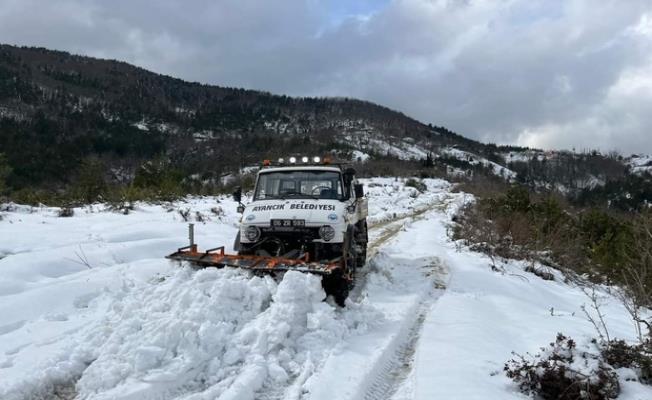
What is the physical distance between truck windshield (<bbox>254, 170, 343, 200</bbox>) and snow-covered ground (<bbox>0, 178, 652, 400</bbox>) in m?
1.88

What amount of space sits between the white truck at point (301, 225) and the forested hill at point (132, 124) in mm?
75564

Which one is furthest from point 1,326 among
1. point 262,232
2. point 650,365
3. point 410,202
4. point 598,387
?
point 410,202

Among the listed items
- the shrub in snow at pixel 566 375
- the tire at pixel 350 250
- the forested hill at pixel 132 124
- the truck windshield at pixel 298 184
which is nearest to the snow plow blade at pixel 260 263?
the tire at pixel 350 250

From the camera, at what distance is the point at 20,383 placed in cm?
450

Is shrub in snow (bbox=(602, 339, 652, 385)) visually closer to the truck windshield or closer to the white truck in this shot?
the white truck

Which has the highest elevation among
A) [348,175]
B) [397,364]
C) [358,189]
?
[348,175]

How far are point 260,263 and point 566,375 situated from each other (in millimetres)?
4113

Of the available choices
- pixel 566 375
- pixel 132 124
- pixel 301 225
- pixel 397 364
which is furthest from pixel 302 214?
pixel 132 124

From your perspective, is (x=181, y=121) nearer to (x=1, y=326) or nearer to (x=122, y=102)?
(x=122, y=102)

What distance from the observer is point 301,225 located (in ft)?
27.6

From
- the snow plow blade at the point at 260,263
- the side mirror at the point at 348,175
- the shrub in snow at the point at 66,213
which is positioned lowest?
the snow plow blade at the point at 260,263

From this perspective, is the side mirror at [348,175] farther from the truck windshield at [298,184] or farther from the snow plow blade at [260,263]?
the snow plow blade at [260,263]

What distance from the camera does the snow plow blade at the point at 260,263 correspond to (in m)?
6.83

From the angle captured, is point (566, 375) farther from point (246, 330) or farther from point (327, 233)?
point (327, 233)
